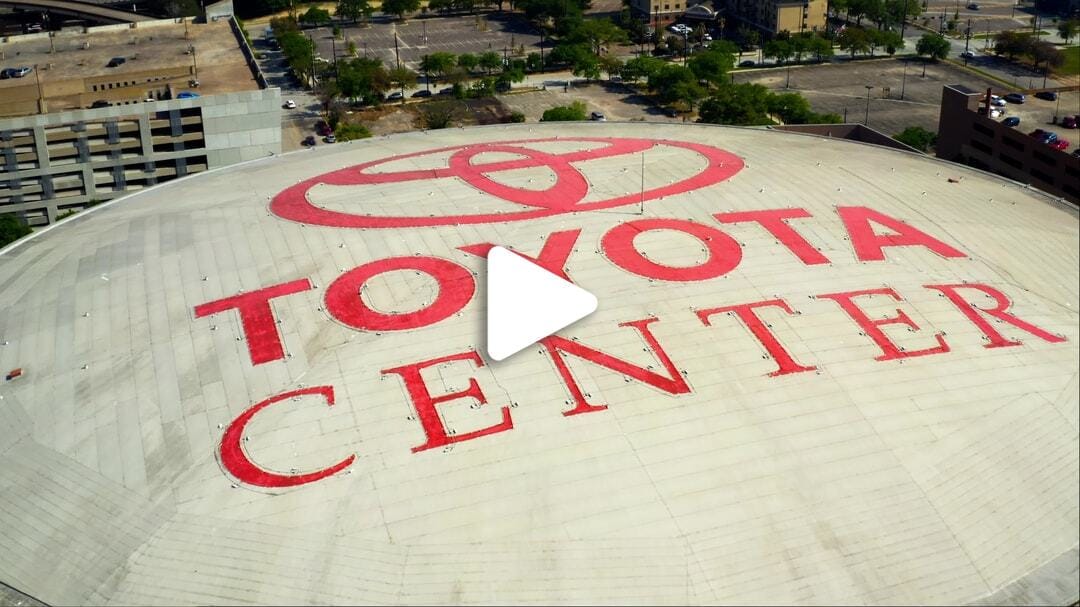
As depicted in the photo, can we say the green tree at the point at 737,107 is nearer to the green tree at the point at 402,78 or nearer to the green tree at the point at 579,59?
the green tree at the point at 579,59

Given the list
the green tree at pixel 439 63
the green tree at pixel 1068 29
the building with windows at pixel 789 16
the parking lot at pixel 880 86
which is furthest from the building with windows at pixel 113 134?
the green tree at pixel 1068 29

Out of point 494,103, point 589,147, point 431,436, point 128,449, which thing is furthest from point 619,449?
point 494,103

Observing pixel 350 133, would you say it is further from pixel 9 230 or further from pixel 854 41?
pixel 854 41

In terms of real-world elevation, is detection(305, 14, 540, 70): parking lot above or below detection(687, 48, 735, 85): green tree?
above

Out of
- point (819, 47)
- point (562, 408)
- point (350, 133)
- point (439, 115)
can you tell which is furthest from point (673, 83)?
point (562, 408)

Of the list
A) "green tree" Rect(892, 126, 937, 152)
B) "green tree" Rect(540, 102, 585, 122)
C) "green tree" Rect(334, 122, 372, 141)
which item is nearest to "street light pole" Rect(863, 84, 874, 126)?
"green tree" Rect(892, 126, 937, 152)

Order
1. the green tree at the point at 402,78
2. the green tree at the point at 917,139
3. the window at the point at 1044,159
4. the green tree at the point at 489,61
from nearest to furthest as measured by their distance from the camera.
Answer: the window at the point at 1044,159, the green tree at the point at 917,139, the green tree at the point at 402,78, the green tree at the point at 489,61

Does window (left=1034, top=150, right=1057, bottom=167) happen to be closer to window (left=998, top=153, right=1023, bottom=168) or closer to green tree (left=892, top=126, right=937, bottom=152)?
window (left=998, top=153, right=1023, bottom=168)

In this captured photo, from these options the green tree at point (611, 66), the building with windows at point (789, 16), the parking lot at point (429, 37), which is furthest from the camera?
the building with windows at point (789, 16)
